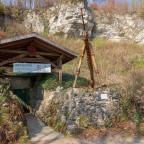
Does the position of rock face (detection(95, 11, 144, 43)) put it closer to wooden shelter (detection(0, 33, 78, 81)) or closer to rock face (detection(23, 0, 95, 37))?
rock face (detection(23, 0, 95, 37))

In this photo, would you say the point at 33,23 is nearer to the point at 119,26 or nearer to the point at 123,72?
the point at 119,26

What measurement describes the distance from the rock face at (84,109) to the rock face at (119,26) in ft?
47.6

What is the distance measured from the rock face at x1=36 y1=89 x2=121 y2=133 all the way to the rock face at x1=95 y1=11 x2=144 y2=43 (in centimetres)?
1452

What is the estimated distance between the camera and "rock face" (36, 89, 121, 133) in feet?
17.9

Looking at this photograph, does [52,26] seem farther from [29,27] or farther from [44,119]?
[44,119]

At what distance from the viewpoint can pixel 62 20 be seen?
17922 millimetres

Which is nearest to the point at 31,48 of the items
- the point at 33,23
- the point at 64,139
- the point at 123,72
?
the point at 64,139

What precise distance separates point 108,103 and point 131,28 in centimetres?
1622

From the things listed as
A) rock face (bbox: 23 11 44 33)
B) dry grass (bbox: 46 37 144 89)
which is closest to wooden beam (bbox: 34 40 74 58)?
dry grass (bbox: 46 37 144 89)

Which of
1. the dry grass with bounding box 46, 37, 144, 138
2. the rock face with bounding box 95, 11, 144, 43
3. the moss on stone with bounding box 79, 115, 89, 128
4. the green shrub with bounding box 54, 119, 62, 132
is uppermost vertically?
the rock face with bounding box 95, 11, 144, 43

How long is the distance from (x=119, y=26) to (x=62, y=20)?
7155mm

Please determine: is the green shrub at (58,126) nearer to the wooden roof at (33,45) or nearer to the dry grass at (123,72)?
the dry grass at (123,72)

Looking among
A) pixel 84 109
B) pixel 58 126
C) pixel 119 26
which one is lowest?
pixel 58 126

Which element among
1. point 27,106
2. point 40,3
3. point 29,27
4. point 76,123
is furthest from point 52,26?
point 76,123
